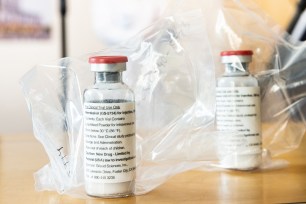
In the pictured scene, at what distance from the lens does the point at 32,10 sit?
5.84 ft

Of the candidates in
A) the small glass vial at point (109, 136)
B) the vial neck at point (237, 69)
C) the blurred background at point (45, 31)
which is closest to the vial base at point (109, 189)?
the small glass vial at point (109, 136)

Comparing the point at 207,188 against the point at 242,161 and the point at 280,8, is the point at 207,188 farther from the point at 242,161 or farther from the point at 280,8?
the point at 280,8

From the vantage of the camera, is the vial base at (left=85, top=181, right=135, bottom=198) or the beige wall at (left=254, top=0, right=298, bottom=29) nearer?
the vial base at (left=85, top=181, right=135, bottom=198)

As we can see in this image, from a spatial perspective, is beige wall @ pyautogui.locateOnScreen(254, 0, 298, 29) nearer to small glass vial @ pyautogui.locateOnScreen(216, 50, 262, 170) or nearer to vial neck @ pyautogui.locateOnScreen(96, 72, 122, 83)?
small glass vial @ pyautogui.locateOnScreen(216, 50, 262, 170)

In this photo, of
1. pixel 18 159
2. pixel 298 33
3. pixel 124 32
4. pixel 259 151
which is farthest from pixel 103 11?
pixel 259 151

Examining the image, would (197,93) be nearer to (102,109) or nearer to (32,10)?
(102,109)

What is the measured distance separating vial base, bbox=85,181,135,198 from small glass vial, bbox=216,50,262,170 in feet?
0.53

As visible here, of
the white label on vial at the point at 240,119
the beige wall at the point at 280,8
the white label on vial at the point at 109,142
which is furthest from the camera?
the beige wall at the point at 280,8

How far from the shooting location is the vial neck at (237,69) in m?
0.63

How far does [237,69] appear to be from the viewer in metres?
0.63

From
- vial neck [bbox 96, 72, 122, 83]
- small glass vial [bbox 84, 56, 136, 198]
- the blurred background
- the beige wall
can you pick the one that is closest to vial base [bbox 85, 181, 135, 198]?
small glass vial [bbox 84, 56, 136, 198]

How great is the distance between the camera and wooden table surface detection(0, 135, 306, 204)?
20.1 inches

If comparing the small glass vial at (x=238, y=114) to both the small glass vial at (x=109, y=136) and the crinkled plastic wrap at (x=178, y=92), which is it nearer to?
the crinkled plastic wrap at (x=178, y=92)

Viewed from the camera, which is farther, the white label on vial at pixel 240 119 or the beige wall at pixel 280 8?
the beige wall at pixel 280 8
